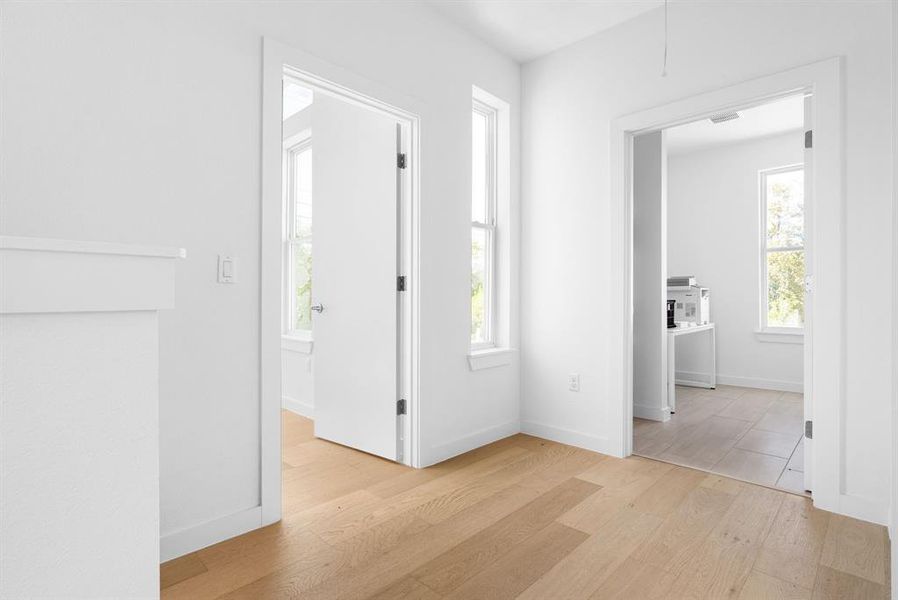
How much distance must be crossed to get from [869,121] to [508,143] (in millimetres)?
1925

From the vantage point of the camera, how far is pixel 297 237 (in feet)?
13.3

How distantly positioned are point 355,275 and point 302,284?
130 centimetres

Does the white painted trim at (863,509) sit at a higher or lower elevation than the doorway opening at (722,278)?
lower

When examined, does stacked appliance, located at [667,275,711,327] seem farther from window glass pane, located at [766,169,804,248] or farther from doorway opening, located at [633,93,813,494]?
window glass pane, located at [766,169,804,248]

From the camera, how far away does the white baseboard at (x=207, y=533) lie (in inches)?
67.7

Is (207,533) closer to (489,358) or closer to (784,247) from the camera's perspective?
(489,358)

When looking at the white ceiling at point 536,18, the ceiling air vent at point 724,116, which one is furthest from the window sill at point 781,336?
the white ceiling at point 536,18

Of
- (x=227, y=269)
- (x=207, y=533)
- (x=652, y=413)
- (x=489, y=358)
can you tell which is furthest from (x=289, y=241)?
(x=652, y=413)

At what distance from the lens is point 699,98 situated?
255 centimetres

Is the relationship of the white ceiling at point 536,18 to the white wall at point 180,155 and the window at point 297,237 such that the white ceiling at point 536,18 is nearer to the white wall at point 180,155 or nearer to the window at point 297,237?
the white wall at point 180,155

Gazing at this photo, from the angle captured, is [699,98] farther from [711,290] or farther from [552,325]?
[711,290]

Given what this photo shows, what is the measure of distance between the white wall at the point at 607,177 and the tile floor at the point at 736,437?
453mm

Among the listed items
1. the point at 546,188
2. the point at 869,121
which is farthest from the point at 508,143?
the point at 869,121

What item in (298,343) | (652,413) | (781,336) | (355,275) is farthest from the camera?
(781,336)
